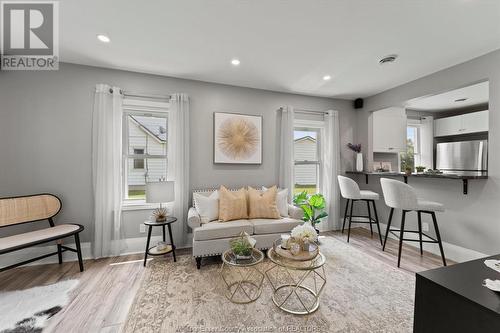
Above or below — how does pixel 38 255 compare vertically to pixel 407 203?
below

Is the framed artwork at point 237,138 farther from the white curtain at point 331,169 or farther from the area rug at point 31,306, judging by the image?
the area rug at point 31,306

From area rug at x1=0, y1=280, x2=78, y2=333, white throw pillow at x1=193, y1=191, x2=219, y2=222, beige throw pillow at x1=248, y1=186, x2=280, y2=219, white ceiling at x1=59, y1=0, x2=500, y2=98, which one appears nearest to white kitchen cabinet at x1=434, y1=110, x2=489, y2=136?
white ceiling at x1=59, y1=0, x2=500, y2=98

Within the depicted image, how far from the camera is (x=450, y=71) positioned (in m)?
2.74

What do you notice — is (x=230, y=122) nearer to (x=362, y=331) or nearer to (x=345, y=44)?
(x=345, y=44)

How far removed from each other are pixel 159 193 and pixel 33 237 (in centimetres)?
129

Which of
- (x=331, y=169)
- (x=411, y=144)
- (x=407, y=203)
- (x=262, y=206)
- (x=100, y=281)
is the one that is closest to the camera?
(x=100, y=281)

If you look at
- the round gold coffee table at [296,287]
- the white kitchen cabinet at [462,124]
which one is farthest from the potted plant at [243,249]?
the white kitchen cabinet at [462,124]

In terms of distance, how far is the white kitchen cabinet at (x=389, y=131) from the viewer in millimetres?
3945

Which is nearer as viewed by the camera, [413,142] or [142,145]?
[142,145]

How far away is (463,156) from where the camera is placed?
414 cm

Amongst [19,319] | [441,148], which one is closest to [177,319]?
[19,319]

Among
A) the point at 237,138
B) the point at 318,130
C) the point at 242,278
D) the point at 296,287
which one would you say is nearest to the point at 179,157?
the point at 237,138

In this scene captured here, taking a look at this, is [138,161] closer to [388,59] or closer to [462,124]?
[388,59]

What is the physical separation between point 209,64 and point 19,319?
3155 mm
